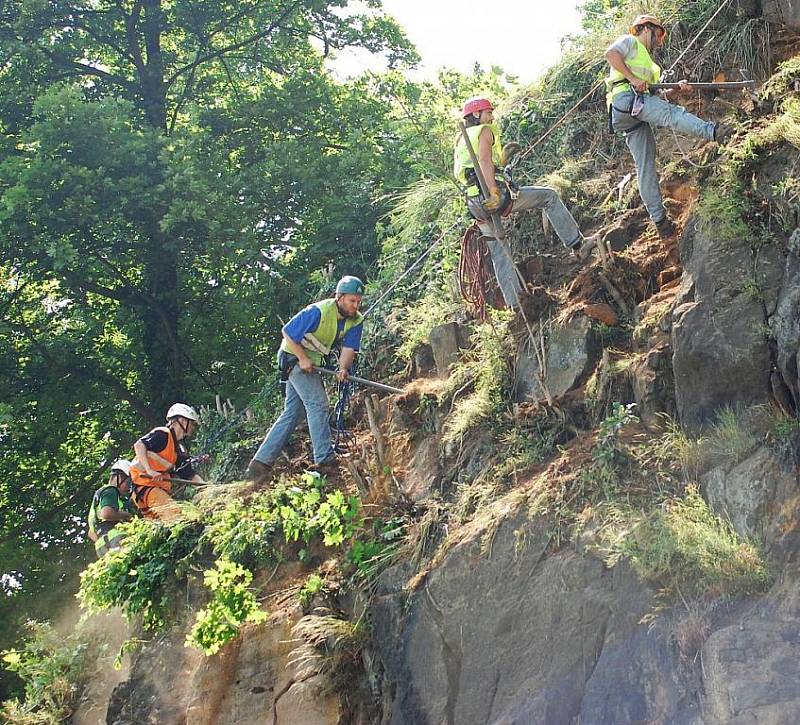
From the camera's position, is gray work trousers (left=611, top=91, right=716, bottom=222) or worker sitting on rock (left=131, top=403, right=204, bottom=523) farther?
worker sitting on rock (left=131, top=403, right=204, bottom=523)

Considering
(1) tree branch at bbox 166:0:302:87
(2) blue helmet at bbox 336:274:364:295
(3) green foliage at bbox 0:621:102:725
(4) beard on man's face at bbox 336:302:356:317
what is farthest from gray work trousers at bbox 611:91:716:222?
(1) tree branch at bbox 166:0:302:87

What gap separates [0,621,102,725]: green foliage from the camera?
10156 millimetres

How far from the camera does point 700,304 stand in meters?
7.35

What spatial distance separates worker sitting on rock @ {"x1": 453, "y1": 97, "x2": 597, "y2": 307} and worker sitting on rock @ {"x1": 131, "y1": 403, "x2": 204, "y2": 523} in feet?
12.0

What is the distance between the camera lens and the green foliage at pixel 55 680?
33.3 feet

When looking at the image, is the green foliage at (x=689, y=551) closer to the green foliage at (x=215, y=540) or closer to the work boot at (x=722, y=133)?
the green foliage at (x=215, y=540)

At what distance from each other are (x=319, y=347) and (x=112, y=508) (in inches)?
108

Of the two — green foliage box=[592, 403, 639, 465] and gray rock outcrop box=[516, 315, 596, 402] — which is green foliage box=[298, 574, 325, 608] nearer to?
gray rock outcrop box=[516, 315, 596, 402]

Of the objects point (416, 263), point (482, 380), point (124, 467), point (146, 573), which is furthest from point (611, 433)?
point (124, 467)

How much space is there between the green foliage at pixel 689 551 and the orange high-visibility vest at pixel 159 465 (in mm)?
5574

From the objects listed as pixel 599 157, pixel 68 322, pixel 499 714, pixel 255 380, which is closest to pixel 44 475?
pixel 68 322

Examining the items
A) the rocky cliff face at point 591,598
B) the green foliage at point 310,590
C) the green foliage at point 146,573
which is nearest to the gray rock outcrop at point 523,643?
the rocky cliff face at point 591,598

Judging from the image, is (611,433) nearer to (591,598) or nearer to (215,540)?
(591,598)

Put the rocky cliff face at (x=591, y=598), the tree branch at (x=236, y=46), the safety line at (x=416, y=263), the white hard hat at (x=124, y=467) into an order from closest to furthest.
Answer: the rocky cliff face at (x=591, y=598), the white hard hat at (x=124, y=467), the safety line at (x=416, y=263), the tree branch at (x=236, y=46)
